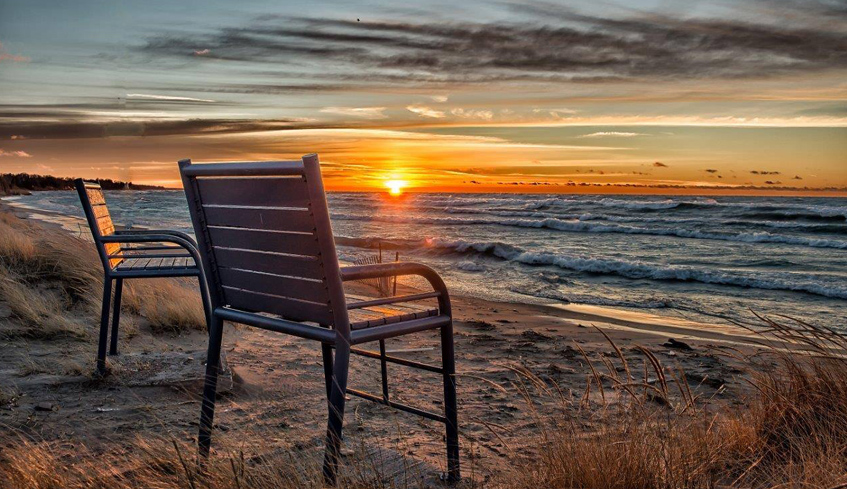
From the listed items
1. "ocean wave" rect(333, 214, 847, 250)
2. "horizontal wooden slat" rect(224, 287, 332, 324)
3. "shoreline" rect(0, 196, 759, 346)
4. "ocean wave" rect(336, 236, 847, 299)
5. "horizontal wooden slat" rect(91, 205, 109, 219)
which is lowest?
"ocean wave" rect(333, 214, 847, 250)

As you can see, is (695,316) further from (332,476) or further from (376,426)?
(332,476)

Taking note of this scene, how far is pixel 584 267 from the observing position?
52.8ft

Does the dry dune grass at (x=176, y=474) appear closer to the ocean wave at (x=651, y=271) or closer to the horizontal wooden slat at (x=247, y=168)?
the horizontal wooden slat at (x=247, y=168)

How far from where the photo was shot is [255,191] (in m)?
2.58

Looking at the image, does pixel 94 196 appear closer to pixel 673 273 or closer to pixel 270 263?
pixel 270 263

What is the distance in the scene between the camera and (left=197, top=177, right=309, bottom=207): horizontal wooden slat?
240 cm

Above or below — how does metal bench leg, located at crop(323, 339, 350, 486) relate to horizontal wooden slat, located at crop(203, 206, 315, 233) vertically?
below

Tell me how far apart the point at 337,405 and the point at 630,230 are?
28.7m

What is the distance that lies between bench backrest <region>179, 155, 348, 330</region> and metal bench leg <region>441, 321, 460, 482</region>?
66 cm

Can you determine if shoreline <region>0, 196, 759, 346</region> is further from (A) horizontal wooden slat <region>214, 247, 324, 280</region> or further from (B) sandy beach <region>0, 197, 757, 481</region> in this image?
(A) horizontal wooden slat <region>214, 247, 324, 280</region>

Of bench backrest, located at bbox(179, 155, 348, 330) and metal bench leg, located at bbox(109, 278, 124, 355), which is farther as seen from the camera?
metal bench leg, located at bbox(109, 278, 124, 355)

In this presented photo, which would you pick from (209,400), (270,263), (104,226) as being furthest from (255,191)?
(104,226)

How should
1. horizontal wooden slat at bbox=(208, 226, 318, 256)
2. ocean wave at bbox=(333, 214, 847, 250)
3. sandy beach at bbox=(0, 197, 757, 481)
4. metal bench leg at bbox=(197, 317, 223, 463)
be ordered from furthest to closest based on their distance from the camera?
ocean wave at bbox=(333, 214, 847, 250) < sandy beach at bbox=(0, 197, 757, 481) < metal bench leg at bbox=(197, 317, 223, 463) < horizontal wooden slat at bbox=(208, 226, 318, 256)

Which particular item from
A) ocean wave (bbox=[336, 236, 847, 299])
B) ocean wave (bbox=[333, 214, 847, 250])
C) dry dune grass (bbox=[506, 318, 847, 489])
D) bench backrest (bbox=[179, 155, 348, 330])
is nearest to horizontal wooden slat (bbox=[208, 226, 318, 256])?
bench backrest (bbox=[179, 155, 348, 330])
